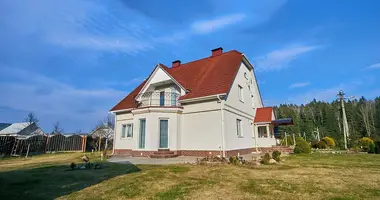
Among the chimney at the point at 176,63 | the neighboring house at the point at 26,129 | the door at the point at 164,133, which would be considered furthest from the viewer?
the neighboring house at the point at 26,129

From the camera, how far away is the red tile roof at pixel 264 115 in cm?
1941

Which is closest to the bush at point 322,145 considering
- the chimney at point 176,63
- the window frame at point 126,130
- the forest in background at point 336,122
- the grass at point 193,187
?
the forest in background at point 336,122

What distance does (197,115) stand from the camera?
596 inches

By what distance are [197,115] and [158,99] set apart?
168 inches

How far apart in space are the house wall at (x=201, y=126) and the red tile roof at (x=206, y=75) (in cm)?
93

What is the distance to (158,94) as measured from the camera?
17891mm

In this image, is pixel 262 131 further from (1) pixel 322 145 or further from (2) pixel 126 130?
(2) pixel 126 130

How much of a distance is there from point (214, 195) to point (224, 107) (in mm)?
9201

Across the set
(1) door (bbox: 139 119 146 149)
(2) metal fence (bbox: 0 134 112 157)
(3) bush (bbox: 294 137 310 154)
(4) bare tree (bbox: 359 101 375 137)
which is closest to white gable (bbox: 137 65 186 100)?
(1) door (bbox: 139 119 146 149)

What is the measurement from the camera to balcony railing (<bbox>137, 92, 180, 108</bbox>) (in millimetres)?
16994

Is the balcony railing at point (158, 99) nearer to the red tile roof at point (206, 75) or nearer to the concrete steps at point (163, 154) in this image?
the red tile roof at point (206, 75)

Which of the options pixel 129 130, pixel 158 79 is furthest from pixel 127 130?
pixel 158 79

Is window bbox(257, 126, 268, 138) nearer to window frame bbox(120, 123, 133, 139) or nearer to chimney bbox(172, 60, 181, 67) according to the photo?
chimney bbox(172, 60, 181, 67)

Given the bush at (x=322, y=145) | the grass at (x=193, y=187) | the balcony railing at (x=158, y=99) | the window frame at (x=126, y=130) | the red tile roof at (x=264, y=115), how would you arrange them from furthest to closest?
the bush at (x=322, y=145), the red tile roof at (x=264, y=115), the window frame at (x=126, y=130), the balcony railing at (x=158, y=99), the grass at (x=193, y=187)
